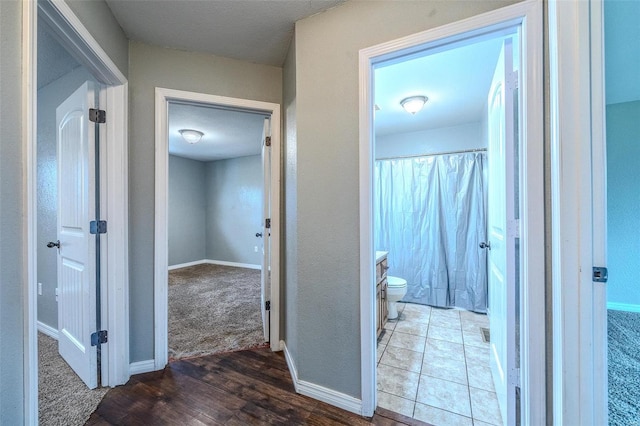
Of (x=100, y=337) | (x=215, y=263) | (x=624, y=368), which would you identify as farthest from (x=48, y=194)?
(x=624, y=368)

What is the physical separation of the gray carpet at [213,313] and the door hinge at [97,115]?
1825 millimetres

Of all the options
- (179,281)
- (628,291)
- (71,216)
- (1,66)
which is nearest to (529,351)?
(1,66)

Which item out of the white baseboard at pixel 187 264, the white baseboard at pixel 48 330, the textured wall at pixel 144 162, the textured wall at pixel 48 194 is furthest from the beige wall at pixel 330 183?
the white baseboard at pixel 187 264

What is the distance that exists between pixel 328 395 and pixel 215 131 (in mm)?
3837

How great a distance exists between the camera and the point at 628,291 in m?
2.81

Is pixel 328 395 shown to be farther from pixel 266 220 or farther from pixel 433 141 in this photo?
pixel 433 141

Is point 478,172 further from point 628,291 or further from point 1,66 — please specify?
point 1,66

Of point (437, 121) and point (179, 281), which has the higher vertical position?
point (437, 121)

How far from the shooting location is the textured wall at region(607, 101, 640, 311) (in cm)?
274

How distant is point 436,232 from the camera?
3291mm

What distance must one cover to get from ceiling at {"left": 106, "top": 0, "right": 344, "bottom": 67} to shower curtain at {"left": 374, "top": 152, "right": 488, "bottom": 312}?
228 centimetres

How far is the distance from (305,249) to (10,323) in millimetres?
1211

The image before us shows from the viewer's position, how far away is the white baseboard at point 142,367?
1805mm

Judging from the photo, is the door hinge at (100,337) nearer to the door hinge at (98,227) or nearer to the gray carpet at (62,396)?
the gray carpet at (62,396)
